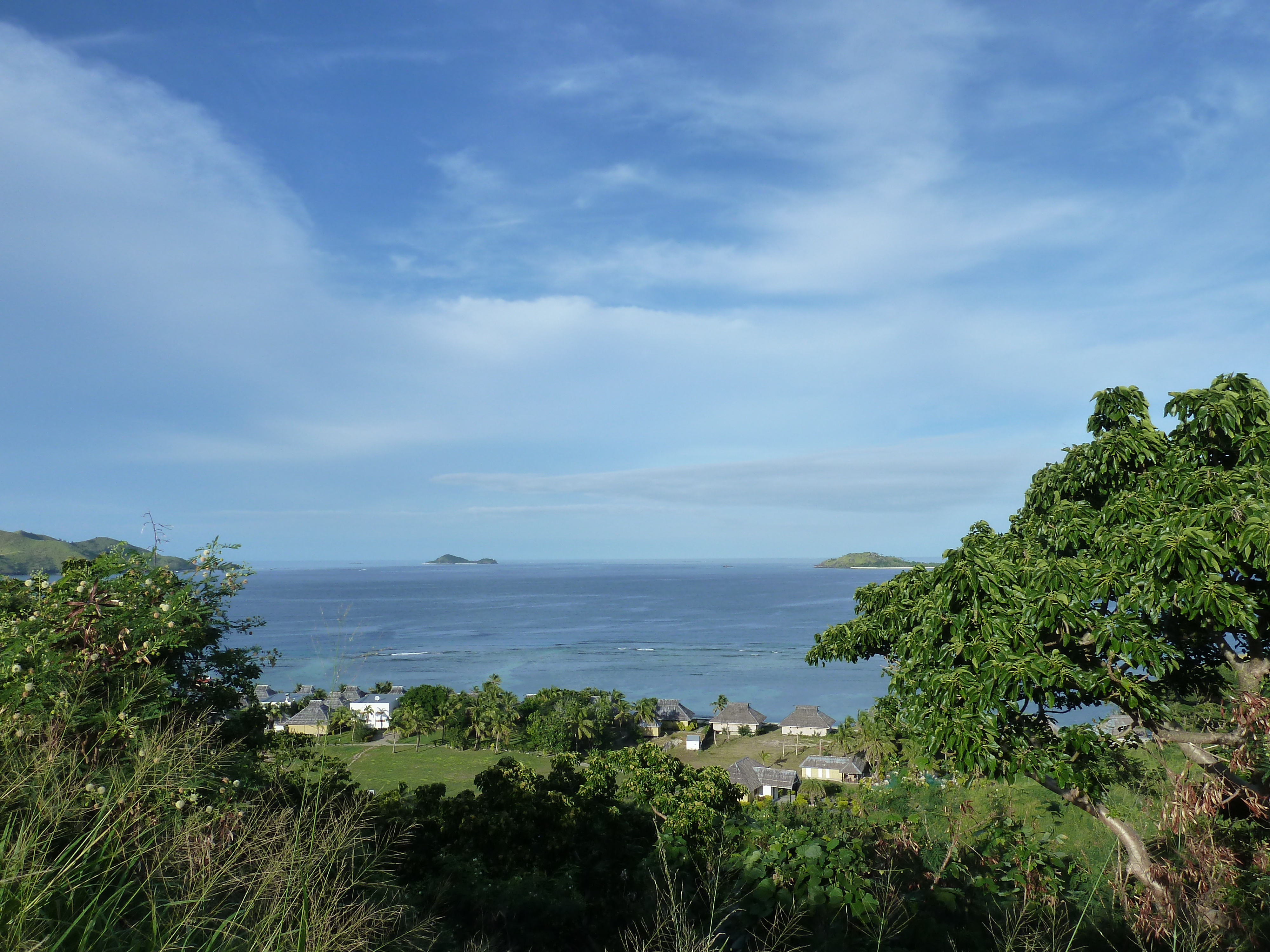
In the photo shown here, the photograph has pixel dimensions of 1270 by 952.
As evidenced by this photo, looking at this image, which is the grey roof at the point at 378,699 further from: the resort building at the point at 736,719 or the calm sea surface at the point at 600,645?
the resort building at the point at 736,719

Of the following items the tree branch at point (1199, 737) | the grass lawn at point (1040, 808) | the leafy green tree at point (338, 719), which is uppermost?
the leafy green tree at point (338, 719)

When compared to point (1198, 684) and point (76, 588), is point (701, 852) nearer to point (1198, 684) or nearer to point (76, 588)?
point (1198, 684)

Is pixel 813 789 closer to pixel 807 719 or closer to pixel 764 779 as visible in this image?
pixel 764 779

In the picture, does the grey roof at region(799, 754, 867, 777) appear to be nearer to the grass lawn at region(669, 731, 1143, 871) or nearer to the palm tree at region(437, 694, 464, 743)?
the palm tree at region(437, 694, 464, 743)

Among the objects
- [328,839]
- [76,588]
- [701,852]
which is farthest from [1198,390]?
[76,588]

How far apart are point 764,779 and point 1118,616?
36.0 m

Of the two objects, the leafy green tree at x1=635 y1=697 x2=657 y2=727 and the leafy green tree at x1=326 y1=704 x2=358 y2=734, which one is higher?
the leafy green tree at x1=326 y1=704 x2=358 y2=734

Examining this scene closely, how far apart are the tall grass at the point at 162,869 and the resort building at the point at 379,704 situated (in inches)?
1576

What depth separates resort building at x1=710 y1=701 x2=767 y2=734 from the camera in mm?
50594

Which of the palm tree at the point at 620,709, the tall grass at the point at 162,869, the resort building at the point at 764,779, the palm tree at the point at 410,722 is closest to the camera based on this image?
the tall grass at the point at 162,869

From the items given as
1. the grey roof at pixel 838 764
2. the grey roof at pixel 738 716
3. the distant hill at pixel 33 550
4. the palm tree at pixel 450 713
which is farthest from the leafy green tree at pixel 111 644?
the distant hill at pixel 33 550

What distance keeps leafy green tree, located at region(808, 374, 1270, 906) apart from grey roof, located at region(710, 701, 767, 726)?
154ft

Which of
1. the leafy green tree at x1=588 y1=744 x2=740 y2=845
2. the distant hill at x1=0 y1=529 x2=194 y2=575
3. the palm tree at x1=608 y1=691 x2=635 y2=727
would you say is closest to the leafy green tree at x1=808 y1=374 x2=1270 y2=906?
the leafy green tree at x1=588 y1=744 x2=740 y2=845

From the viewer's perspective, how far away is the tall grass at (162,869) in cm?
204
